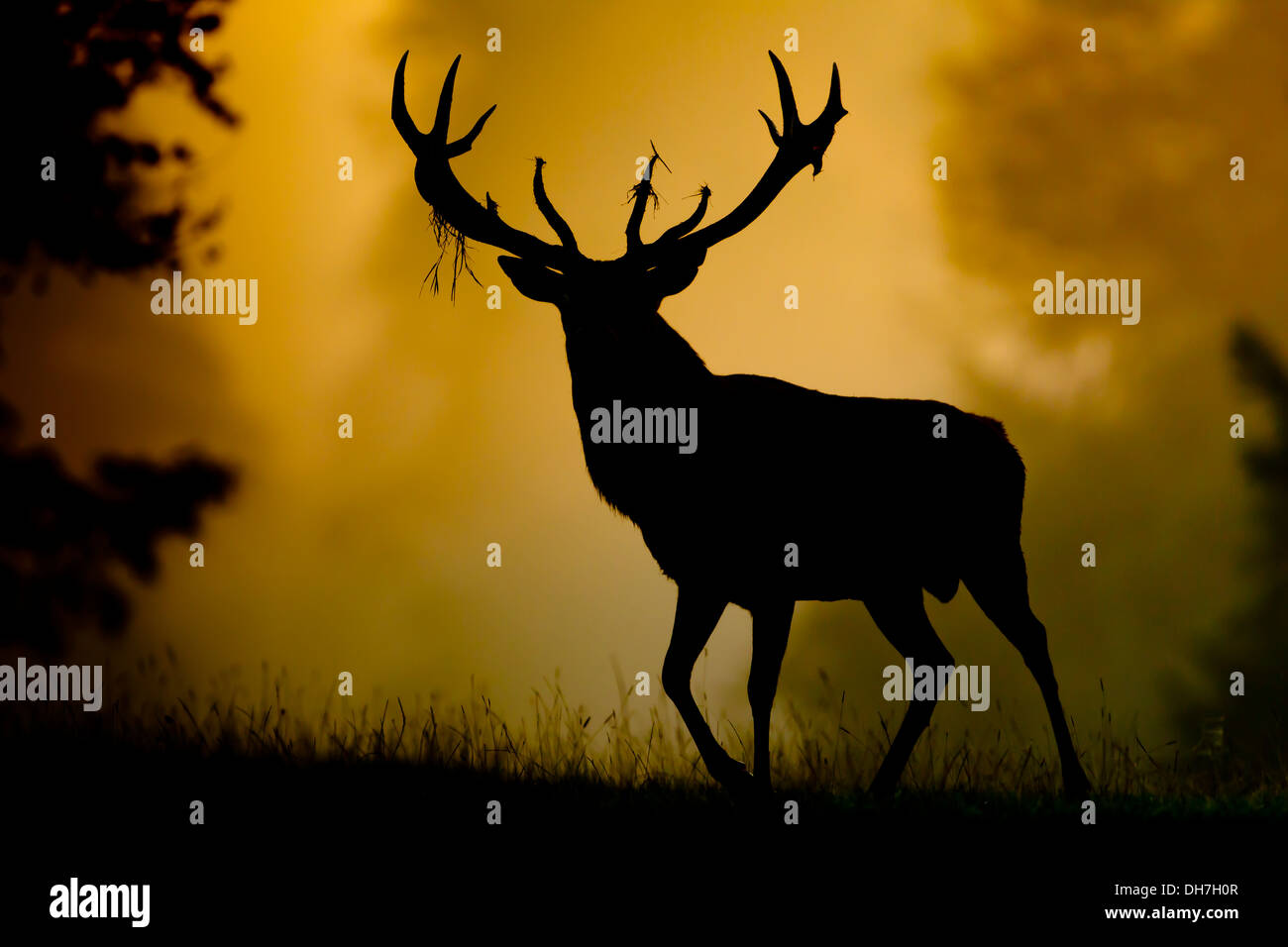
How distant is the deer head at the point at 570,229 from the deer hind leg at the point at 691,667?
1615 millimetres

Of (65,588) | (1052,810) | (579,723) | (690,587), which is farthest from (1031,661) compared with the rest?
(65,588)

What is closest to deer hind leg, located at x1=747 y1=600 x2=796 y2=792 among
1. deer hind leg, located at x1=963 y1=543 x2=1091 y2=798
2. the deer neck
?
the deer neck

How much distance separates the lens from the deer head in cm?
642

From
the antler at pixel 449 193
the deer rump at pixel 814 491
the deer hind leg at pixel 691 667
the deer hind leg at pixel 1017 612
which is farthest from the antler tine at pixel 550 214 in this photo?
the deer hind leg at pixel 1017 612

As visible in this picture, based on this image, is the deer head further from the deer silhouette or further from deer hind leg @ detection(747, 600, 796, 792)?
deer hind leg @ detection(747, 600, 796, 792)

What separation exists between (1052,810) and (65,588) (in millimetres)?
7041

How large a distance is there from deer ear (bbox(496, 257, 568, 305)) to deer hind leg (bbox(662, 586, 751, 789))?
1.70 meters

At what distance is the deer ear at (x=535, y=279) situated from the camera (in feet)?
20.9

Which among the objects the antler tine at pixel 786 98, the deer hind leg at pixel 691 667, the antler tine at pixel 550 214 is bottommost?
the deer hind leg at pixel 691 667

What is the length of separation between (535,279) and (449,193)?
104cm
